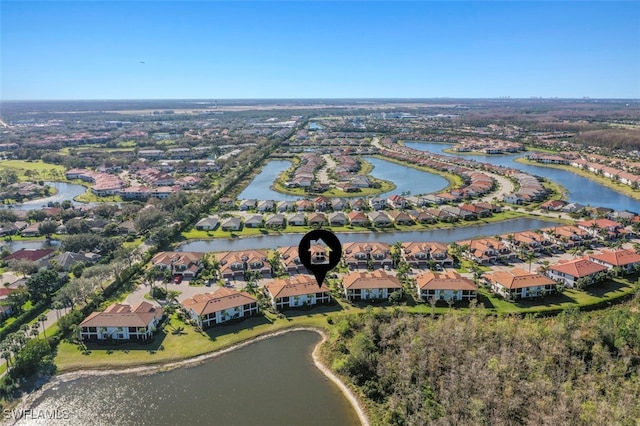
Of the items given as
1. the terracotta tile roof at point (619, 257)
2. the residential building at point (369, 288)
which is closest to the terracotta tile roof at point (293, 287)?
the residential building at point (369, 288)

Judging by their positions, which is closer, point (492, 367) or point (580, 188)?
point (492, 367)

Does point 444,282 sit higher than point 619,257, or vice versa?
point 619,257

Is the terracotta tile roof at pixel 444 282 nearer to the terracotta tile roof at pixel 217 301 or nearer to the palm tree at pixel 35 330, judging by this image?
the terracotta tile roof at pixel 217 301

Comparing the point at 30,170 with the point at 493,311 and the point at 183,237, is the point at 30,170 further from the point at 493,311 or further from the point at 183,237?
the point at 493,311

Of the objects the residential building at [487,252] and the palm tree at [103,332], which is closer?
the palm tree at [103,332]

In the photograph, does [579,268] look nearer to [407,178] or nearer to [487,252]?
[487,252]

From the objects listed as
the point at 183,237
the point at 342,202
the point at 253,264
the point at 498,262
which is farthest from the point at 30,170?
the point at 498,262

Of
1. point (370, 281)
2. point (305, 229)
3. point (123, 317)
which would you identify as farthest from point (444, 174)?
point (123, 317)
